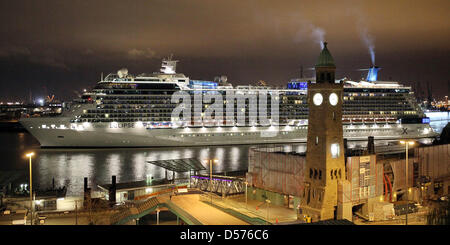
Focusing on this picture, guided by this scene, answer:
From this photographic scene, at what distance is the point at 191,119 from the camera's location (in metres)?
54.5

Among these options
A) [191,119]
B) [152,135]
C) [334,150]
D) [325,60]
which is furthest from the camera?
[191,119]

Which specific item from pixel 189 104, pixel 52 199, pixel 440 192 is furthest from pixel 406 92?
pixel 52 199

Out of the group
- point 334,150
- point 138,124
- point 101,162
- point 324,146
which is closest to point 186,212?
point 324,146

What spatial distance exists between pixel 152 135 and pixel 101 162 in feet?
41.8

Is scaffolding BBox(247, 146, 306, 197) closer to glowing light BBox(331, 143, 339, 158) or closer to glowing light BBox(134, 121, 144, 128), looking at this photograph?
glowing light BBox(331, 143, 339, 158)

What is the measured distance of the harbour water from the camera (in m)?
30.8

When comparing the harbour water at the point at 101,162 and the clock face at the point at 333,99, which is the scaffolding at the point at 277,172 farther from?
the harbour water at the point at 101,162

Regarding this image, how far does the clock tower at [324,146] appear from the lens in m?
16.2

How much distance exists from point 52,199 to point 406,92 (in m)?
64.4

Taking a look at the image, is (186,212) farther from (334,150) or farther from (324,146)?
(334,150)

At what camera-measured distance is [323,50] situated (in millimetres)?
16844

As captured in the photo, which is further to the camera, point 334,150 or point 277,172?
point 277,172

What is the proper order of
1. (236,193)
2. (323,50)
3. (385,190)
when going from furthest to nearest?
(236,193) < (385,190) < (323,50)
